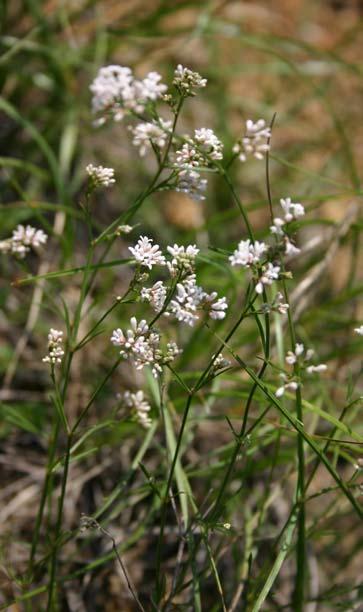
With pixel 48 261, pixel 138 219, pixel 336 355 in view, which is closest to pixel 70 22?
pixel 138 219

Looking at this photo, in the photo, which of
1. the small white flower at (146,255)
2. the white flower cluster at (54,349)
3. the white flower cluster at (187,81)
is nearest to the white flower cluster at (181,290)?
the small white flower at (146,255)

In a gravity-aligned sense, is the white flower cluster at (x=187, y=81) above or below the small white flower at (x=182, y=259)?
above

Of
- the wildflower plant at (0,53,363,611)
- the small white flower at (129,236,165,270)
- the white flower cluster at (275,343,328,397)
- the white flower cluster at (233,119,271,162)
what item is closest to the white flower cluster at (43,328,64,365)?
the wildflower plant at (0,53,363,611)

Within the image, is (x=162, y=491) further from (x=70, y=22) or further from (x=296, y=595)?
(x=70, y=22)

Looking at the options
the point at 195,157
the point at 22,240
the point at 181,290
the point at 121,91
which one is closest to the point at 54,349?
the point at 181,290

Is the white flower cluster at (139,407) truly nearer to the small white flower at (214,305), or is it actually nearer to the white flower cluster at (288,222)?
the small white flower at (214,305)
